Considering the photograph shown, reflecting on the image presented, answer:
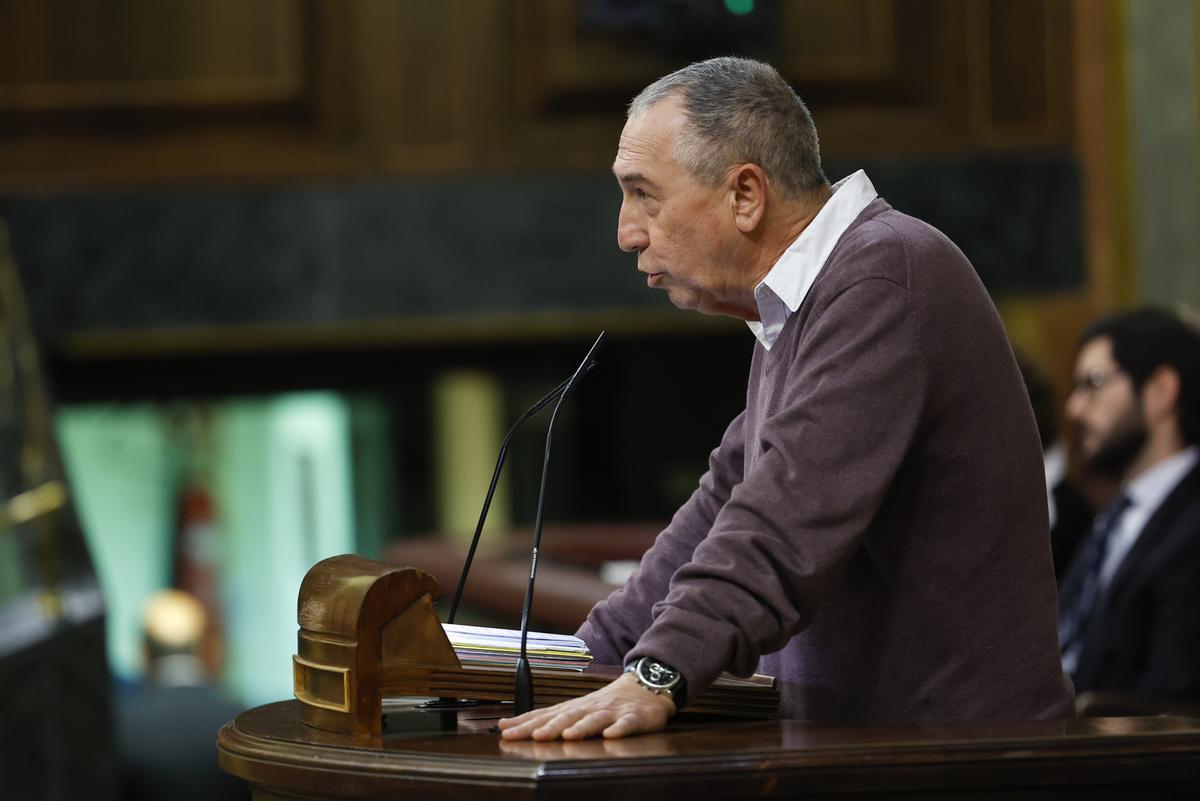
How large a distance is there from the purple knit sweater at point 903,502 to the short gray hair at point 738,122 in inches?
4.9

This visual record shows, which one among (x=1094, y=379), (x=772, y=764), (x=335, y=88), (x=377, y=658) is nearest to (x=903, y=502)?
(x=772, y=764)

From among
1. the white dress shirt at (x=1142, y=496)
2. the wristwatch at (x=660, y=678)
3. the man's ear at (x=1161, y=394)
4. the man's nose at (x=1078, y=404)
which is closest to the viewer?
the wristwatch at (x=660, y=678)

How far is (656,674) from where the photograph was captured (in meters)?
1.59

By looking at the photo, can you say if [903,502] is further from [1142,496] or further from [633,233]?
[1142,496]

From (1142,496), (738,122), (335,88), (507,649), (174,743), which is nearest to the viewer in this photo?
(507,649)

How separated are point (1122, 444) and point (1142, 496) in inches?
5.6

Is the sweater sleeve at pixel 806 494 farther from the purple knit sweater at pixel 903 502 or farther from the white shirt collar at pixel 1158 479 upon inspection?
the white shirt collar at pixel 1158 479

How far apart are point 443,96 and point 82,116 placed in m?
1.25

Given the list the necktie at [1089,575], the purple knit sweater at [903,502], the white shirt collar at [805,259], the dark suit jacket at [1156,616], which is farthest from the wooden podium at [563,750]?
the necktie at [1089,575]

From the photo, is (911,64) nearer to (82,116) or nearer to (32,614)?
(82,116)

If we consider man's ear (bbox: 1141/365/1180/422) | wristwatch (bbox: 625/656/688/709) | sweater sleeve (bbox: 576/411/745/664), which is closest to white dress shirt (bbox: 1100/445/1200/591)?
man's ear (bbox: 1141/365/1180/422)

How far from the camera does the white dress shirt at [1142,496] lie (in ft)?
13.1

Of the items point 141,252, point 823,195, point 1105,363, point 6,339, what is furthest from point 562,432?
point 823,195

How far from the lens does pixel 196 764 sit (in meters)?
4.54
